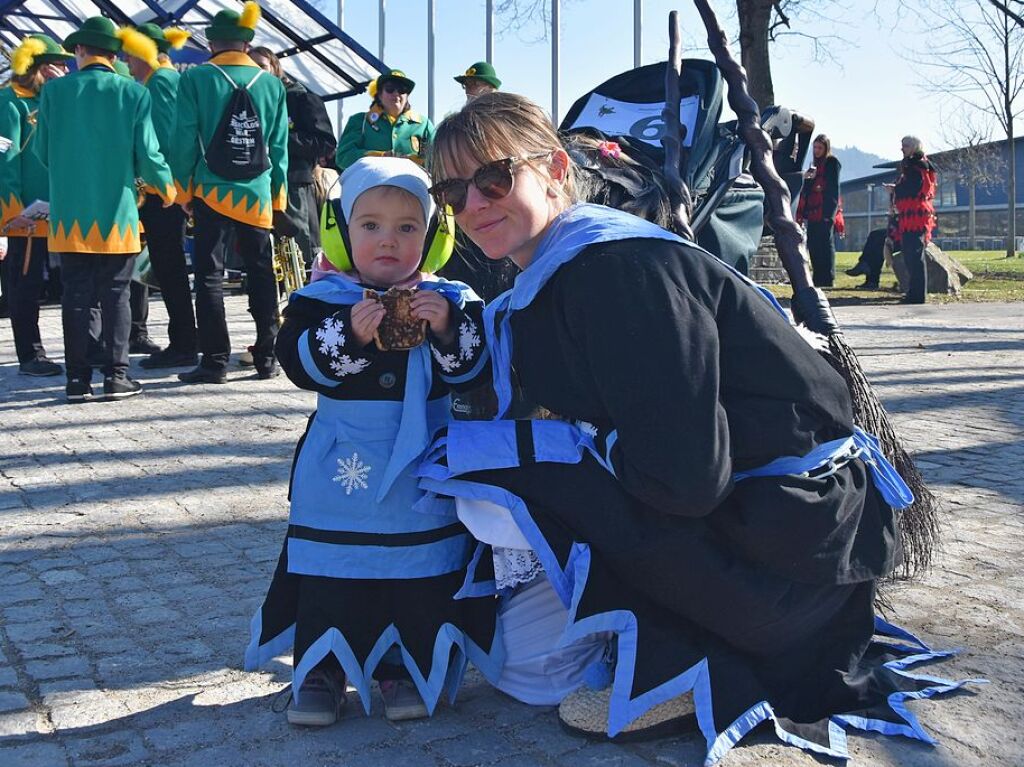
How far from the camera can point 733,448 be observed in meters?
2.24

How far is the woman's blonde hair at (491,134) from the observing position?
8.18 ft

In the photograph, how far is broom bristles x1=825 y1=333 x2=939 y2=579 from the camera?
2.99 meters

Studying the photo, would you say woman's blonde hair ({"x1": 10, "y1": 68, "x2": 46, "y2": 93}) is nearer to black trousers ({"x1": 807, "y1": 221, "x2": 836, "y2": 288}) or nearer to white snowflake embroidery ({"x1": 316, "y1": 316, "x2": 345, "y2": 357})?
white snowflake embroidery ({"x1": 316, "y1": 316, "x2": 345, "y2": 357})

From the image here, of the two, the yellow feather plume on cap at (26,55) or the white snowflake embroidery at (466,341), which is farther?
the yellow feather plume on cap at (26,55)

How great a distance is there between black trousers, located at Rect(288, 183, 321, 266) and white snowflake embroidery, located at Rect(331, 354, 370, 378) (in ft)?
18.3

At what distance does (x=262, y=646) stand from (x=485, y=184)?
1.13 m

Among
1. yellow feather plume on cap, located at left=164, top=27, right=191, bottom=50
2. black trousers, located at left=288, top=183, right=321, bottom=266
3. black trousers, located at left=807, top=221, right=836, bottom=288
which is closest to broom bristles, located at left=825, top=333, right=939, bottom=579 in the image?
black trousers, located at left=288, top=183, right=321, bottom=266

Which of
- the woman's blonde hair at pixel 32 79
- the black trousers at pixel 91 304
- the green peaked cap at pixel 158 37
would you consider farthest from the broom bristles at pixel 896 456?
the green peaked cap at pixel 158 37

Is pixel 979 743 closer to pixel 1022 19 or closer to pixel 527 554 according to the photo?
pixel 527 554

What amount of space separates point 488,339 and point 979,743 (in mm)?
1331

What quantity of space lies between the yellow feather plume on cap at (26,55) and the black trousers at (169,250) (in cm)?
106

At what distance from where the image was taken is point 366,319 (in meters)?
2.45

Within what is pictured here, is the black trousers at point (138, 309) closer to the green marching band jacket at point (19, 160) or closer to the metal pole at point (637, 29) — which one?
the green marching band jacket at point (19, 160)

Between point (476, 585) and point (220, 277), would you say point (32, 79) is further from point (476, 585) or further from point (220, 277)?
point (476, 585)
